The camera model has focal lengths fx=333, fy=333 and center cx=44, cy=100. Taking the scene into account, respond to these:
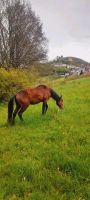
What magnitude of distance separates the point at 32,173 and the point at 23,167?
372 millimetres

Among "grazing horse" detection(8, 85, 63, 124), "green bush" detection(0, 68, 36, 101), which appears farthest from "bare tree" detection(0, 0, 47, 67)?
"grazing horse" detection(8, 85, 63, 124)

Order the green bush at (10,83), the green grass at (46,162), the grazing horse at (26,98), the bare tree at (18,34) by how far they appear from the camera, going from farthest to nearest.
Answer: the bare tree at (18,34)
the green bush at (10,83)
the grazing horse at (26,98)
the green grass at (46,162)

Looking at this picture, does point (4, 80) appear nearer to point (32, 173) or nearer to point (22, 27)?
point (22, 27)

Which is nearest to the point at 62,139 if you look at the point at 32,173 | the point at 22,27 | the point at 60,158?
the point at 60,158

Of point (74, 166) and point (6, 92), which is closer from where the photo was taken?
point (74, 166)

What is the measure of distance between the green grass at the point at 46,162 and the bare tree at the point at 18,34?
78.6ft

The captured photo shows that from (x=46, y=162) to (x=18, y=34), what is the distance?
93.2 ft

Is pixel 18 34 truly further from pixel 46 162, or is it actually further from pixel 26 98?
pixel 46 162

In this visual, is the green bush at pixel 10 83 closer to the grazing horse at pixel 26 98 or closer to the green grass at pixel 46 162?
the grazing horse at pixel 26 98

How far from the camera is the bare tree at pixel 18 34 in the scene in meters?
34.9

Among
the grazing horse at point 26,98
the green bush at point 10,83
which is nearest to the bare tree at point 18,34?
the green bush at point 10,83

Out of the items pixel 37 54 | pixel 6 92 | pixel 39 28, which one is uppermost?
pixel 39 28

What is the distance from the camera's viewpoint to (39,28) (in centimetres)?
3622

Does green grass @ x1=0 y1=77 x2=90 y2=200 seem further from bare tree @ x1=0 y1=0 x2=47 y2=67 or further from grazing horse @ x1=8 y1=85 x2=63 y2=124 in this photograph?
bare tree @ x1=0 y1=0 x2=47 y2=67
